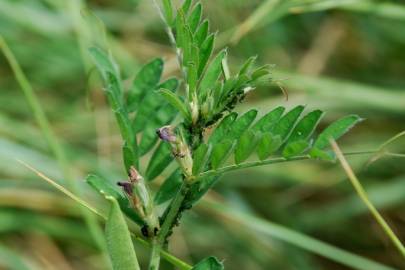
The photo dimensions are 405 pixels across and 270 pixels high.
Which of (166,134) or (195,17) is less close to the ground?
(195,17)

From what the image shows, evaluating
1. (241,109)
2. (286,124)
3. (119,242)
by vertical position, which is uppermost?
(241,109)

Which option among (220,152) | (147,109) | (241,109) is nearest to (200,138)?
(220,152)

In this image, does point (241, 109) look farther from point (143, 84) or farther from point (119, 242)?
point (119, 242)

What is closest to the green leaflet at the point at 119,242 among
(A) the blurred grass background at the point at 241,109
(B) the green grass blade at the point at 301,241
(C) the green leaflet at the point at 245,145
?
(C) the green leaflet at the point at 245,145

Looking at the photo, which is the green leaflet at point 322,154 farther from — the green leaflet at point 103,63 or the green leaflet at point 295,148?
the green leaflet at point 103,63

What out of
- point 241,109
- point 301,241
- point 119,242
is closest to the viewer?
point 119,242

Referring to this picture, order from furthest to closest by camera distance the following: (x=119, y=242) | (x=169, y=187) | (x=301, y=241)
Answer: (x=301, y=241) → (x=169, y=187) → (x=119, y=242)
